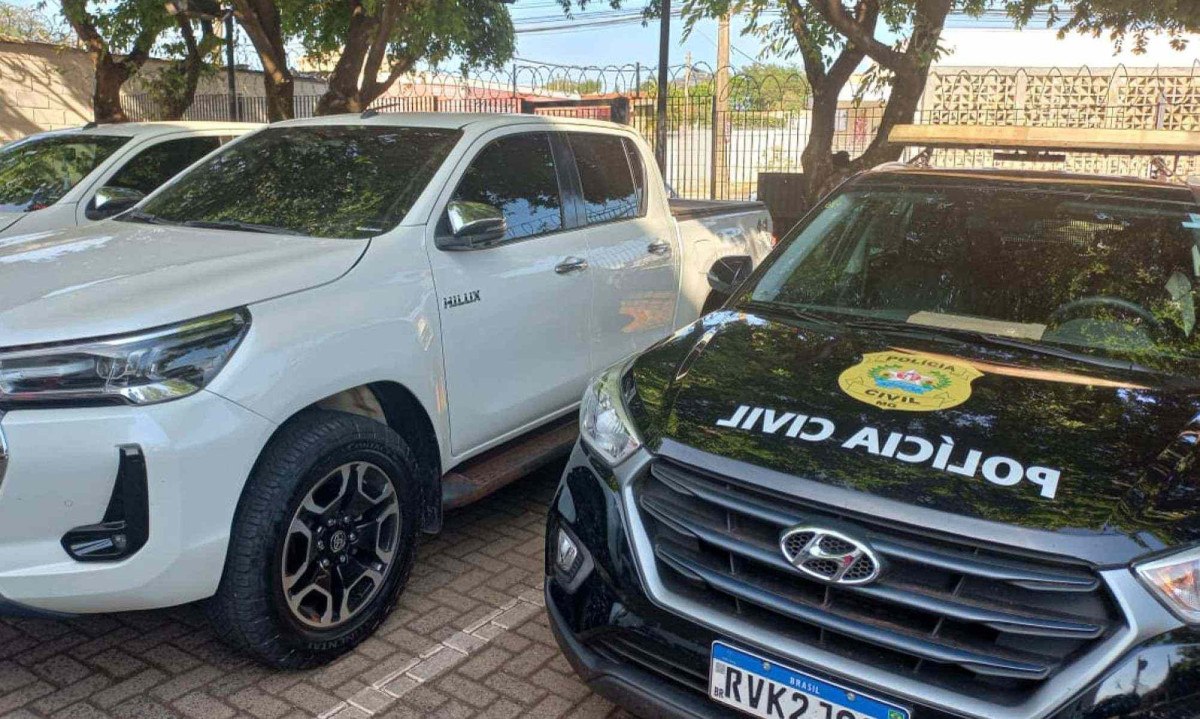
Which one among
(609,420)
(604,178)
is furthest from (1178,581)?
(604,178)

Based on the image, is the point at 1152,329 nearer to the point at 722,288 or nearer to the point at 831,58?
the point at 722,288

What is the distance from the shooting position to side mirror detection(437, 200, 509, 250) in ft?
11.8

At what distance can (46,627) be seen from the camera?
3.36 m

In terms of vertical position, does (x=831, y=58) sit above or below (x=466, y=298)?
above

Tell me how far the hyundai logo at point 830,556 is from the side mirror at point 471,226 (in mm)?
1930

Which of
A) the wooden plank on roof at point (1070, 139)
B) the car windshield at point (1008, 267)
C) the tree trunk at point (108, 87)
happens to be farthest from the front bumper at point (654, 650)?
the tree trunk at point (108, 87)

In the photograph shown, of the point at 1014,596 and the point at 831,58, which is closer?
the point at 1014,596

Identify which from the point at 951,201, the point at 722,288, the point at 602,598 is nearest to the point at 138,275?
the point at 602,598

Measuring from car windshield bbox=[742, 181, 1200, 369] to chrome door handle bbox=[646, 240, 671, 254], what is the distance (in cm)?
129

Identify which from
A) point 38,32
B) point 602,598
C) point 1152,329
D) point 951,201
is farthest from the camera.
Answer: point 38,32

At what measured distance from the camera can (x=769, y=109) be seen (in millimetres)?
13195

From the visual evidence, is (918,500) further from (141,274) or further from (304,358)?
(141,274)

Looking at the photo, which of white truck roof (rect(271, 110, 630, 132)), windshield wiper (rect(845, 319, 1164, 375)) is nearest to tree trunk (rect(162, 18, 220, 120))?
white truck roof (rect(271, 110, 630, 132))

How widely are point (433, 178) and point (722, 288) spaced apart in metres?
1.25
